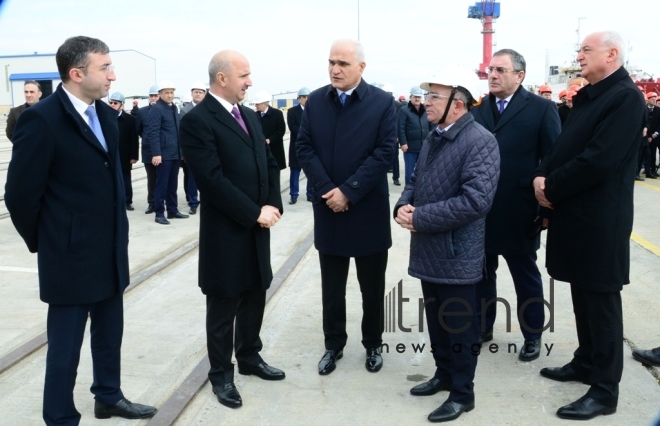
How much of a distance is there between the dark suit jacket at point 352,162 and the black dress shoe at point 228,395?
3.63 ft

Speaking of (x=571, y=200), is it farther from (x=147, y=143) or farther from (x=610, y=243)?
(x=147, y=143)

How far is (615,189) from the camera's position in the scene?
3.63 metres

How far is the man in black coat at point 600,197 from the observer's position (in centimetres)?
356

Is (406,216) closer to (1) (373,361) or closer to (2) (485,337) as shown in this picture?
(1) (373,361)

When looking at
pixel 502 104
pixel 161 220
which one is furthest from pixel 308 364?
pixel 161 220

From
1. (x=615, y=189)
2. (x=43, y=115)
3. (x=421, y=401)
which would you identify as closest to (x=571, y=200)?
(x=615, y=189)

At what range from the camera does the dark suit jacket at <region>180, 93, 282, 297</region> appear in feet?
12.3

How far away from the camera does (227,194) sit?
147 inches

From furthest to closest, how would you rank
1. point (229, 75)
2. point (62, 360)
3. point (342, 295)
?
point (342, 295) < point (229, 75) < point (62, 360)

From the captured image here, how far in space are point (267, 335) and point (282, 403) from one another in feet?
3.80

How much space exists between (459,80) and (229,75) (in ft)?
4.35

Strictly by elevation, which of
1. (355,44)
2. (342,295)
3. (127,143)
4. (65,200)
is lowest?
(342,295)

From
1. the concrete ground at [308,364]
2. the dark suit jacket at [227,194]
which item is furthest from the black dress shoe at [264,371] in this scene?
the dark suit jacket at [227,194]

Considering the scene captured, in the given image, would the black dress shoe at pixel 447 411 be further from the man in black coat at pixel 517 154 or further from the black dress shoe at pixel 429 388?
the man in black coat at pixel 517 154
